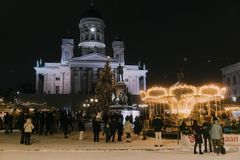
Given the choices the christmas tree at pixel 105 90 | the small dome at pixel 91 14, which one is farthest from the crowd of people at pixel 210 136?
the small dome at pixel 91 14

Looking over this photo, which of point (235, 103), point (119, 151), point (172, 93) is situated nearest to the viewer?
point (119, 151)

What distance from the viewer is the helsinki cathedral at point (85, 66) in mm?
89750

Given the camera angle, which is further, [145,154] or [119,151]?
[119,151]

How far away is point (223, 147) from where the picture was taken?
1653 cm

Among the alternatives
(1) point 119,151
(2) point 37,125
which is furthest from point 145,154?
(2) point 37,125

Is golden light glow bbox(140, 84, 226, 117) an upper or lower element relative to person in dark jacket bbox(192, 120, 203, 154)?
upper

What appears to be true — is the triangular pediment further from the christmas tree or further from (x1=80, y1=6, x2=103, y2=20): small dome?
the christmas tree

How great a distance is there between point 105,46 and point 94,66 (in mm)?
13909

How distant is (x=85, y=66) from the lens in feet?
294

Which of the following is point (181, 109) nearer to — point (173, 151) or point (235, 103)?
point (173, 151)

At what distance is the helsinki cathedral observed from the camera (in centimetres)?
8975

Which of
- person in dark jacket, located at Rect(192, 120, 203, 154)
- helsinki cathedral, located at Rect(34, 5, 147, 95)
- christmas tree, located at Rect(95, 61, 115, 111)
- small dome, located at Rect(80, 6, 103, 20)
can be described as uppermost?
small dome, located at Rect(80, 6, 103, 20)

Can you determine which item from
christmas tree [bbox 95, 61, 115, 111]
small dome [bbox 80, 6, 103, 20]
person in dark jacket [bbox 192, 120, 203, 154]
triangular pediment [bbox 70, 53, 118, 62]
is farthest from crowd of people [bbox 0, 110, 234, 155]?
small dome [bbox 80, 6, 103, 20]

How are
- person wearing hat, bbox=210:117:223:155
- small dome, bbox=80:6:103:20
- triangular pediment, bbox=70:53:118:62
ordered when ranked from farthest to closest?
1. small dome, bbox=80:6:103:20
2. triangular pediment, bbox=70:53:118:62
3. person wearing hat, bbox=210:117:223:155
